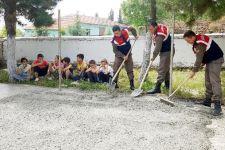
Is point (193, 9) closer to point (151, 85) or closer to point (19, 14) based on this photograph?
point (151, 85)

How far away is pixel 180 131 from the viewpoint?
19.6 ft

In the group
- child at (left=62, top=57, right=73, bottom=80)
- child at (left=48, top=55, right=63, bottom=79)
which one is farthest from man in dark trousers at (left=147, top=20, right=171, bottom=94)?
child at (left=48, top=55, right=63, bottom=79)

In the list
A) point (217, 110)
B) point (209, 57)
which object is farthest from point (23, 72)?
point (217, 110)

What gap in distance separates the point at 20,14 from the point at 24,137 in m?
6.72

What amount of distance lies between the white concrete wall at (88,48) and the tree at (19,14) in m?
2.92

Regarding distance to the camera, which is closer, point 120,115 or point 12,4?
point 120,115

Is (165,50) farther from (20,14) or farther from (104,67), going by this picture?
(20,14)

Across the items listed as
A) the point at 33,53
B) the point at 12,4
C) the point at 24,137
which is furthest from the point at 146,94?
the point at 33,53

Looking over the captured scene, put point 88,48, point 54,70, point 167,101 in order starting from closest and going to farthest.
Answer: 1. point 167,101
2. point 54,70
3. point 88,48

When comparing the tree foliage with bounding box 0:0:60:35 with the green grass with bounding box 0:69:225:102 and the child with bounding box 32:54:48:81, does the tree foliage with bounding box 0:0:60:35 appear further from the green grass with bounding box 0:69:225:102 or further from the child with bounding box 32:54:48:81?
the green grass with bounding box 0:69:225:102

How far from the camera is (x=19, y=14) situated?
1174 cm

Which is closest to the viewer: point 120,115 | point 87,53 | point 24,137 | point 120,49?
point 24,137

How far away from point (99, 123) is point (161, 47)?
300 cm

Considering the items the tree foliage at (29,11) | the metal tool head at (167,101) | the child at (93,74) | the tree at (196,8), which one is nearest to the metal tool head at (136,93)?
the metal tool head at (167,101)
